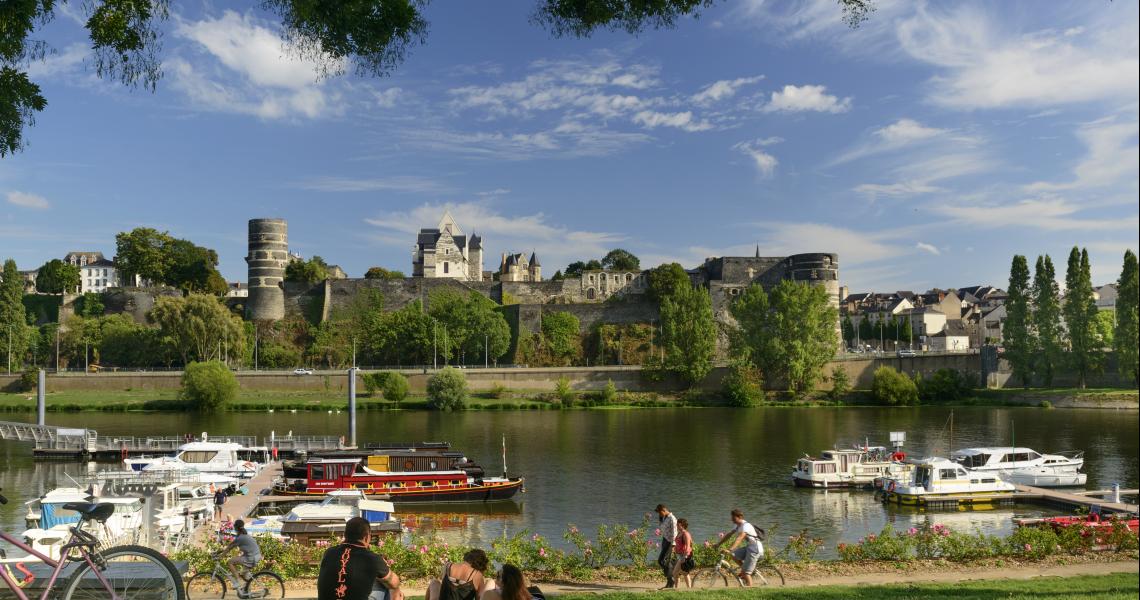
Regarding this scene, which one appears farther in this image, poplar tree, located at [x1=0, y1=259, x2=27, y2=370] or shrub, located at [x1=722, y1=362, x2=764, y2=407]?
poplar tree, located at [x1=0, y1=259, x2=27, y2=370]

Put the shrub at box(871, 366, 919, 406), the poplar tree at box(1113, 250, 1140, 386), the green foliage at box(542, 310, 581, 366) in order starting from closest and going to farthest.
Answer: the poplar tree at box(1113, 250, 1140, 386), the shrub at box(871, 366, 919, 406), the green foliage at box(542, 310, 581, 366)

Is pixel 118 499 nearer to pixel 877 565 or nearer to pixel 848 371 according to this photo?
pixel 877 565

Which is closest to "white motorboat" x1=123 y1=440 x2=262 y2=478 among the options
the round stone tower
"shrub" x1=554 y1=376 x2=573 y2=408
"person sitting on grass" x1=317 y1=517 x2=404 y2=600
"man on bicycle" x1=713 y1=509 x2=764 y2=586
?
"man on bicycle" x1=713 y1=509 x2=764 y2=586

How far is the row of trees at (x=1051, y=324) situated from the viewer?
6831cm

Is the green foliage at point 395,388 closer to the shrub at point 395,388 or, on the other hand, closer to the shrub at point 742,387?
the shrub at point 395,388

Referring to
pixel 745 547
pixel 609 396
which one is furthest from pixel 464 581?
pixel 609 396

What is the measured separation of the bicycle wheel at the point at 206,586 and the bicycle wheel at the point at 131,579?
6.33 meters

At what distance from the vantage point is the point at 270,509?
30.0 metres

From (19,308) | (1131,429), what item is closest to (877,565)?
(1131,429)

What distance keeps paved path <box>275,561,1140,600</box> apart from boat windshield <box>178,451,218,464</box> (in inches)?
994

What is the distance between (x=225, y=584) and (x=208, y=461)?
80.9 ft

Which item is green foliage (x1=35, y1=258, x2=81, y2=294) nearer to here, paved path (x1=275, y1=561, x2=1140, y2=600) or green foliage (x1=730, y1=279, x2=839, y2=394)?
green foliage (x1=730, y1=279, x2=839, y2=394)

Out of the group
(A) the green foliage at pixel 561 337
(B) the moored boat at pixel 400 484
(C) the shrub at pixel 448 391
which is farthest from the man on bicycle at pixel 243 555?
(A) the green foliage at pixel 561 337

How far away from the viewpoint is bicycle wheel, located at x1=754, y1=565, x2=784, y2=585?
14663 millimetres
